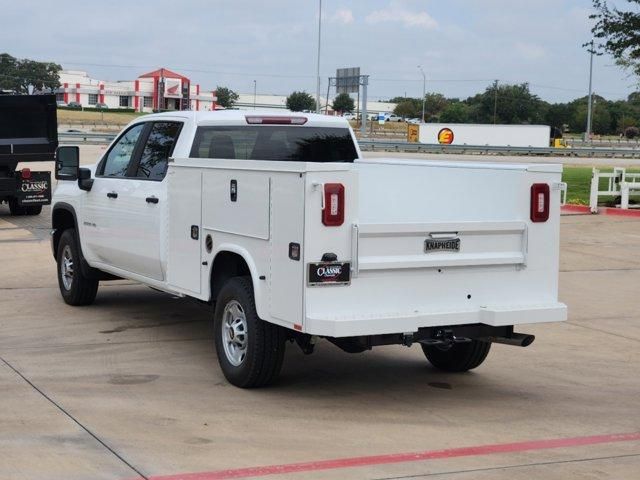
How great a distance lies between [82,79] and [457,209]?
153166mm

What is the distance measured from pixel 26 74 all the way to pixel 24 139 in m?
122

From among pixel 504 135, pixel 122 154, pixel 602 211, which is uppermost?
pixel 504 135

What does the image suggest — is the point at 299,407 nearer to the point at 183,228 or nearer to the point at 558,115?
the point at 183,228

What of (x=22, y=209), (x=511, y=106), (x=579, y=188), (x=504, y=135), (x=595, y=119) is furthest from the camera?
(x=595, y=119)

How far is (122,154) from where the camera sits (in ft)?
32.6

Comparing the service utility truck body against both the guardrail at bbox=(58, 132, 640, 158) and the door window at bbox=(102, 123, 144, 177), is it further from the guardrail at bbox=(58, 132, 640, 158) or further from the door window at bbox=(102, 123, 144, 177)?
the door window at bbox=(102, 123, 144, 177)

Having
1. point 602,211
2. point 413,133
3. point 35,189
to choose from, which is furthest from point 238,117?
point 413,133

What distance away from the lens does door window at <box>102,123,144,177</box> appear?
9.73 metres

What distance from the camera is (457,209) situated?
7.39m

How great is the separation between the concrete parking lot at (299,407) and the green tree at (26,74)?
12184 centimetres

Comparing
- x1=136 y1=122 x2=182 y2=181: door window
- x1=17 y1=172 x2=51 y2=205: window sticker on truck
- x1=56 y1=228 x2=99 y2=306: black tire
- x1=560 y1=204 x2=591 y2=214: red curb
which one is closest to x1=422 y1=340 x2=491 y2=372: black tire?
x1=136 y1=122 x2=182 y2=181: door window

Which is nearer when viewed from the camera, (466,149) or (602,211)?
(602,211)

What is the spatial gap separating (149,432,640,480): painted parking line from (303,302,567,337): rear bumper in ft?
3.16

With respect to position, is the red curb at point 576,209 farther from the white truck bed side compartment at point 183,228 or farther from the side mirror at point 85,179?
the white truck bed side compartment at point 183,228
